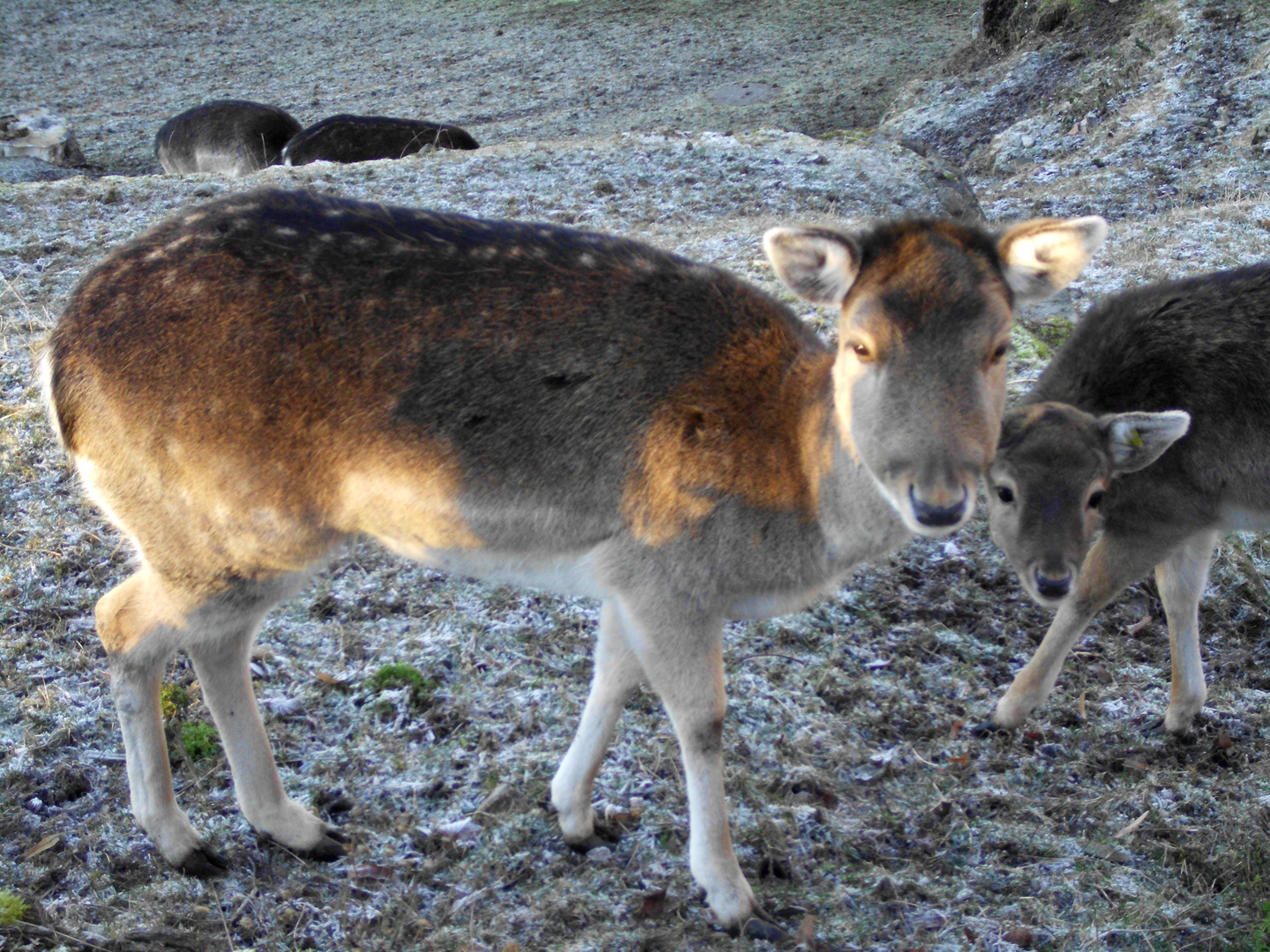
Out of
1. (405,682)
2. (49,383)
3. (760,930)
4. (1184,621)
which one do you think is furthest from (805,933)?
(49,383)

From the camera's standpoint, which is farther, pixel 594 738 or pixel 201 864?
pixel 594 738

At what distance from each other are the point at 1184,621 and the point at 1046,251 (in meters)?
2.63

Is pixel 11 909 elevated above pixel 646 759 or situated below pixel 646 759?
above

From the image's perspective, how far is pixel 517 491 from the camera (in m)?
3.79

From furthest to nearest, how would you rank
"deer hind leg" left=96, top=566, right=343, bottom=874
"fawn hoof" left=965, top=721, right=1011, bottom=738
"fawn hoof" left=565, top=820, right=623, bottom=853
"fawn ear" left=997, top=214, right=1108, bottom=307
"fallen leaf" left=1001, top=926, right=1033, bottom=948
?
"fawn hoof" left=965, top=721, right=1011, bottom=738, "fawn hoof" left=565, top=820, right=623, bottom=853, "fallen leaf" left=1001, top=926, right=1033, bottom=948, "deer hind leg" left=96, top=566, right=343, bottom=874, "fawn ear" left=997, top=214, right=1108, bottom=307

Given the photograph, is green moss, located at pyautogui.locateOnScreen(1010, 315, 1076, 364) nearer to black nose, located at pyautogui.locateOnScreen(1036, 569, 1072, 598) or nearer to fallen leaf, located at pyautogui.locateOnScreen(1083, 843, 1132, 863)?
black nose, located at pyautogui.locateOnScreen(1036, 569, 1072, 598)

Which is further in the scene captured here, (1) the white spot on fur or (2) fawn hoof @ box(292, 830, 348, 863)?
(2) fawn hoof @ box(292, 830, 348, 863)

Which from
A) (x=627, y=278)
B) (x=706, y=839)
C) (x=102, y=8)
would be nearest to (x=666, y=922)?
(x=706, y=839)

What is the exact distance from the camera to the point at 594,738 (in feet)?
14.1

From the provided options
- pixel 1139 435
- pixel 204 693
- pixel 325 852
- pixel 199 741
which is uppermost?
pixel 1139 435

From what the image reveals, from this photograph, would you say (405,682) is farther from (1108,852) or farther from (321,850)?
(1108,852)

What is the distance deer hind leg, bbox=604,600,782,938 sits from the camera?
12.6 ft

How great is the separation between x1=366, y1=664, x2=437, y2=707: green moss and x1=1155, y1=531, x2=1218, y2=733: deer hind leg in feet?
11.7

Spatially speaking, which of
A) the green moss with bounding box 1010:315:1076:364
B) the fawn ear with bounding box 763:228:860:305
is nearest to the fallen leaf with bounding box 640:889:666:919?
the fawn ear with bounding box 763:228:860:305
